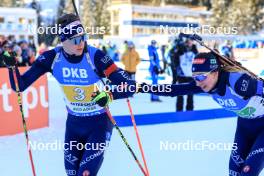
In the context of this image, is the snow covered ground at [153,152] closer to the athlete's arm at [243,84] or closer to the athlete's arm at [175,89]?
the athlete's arm at [175,89]

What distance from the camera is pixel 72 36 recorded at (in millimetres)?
3730

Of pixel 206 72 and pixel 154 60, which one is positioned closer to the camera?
pixel 206 72

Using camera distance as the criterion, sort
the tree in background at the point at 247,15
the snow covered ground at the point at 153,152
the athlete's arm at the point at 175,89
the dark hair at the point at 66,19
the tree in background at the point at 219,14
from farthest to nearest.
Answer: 1. the tree in background at the point at 219,14
2. the tree in background at the point at 247,15
3. the snow covered ground at the point at 153,152
4. the athlete's arm at the point at 175,89
5. the dark hair at the point at 66,19

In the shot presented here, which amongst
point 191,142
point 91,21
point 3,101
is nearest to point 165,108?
point 191,142

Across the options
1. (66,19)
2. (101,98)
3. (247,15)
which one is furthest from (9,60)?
(247,15)

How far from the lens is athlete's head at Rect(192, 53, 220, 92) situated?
148 inches

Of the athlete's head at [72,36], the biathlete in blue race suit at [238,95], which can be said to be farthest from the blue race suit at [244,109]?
the athlete's head at [72,36]

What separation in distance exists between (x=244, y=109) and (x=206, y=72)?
22.3 inches

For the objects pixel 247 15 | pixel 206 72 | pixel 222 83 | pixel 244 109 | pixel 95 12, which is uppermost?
pixel 206 72

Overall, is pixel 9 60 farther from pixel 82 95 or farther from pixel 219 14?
pixel 219 14

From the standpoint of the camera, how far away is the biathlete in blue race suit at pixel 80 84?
378cm

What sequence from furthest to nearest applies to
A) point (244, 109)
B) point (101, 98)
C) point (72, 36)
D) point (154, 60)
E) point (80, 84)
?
point (154, 60) < point (244, 109) < point (80, 84) < point (72, 36) < point (101, 98)

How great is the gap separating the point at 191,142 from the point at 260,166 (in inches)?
141

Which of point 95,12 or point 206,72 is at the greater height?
point 206,72
